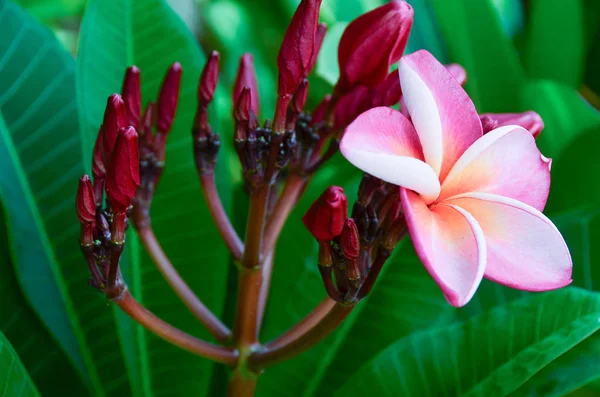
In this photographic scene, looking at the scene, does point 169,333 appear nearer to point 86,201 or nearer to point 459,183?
point 86,201

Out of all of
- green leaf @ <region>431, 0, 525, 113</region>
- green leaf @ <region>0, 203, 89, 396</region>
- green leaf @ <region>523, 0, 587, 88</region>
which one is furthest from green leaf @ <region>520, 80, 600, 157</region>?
green leaf @ <region>0, 203, 89, 396</region>

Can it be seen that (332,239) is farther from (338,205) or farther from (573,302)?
(573,302)

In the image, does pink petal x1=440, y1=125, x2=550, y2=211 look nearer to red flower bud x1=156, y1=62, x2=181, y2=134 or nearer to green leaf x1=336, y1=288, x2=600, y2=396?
green leaf x1=336, y1=288, x2=600, y2=396

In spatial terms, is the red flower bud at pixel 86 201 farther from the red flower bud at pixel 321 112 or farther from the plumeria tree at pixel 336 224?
the red flower bud at pixel 321 112

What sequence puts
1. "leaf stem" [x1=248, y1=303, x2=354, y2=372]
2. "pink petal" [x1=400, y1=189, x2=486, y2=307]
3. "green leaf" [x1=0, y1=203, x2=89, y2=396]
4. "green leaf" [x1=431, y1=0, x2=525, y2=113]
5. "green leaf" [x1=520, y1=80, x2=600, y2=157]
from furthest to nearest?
1. "green leaf" [x1=431, y1=0, x2=525, y2=113]
2. "green leaf" [x1=520, y1=80, x2=600, y2=157]
3. "green leaf" [x1=0, y1=203, x2=89, y2=396]
4. "leaf stem" [x1=248, y1=303, x2=354, y2=372]
5. "pink petal" [x1=400, y1=189, x2=486, y2=307]

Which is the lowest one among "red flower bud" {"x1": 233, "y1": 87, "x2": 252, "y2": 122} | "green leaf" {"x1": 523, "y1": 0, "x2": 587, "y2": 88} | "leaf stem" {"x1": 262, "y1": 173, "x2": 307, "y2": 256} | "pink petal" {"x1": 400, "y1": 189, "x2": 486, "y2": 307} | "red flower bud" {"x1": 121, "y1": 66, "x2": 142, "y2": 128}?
"green leaf" {"x1": 523, "y1": 0, "x2": 587, "y2": 88}

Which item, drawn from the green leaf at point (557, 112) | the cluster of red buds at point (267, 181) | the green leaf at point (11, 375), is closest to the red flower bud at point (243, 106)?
the cluster of red buds at point (267, 181)

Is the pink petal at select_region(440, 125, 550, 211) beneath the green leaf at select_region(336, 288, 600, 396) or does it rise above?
above
